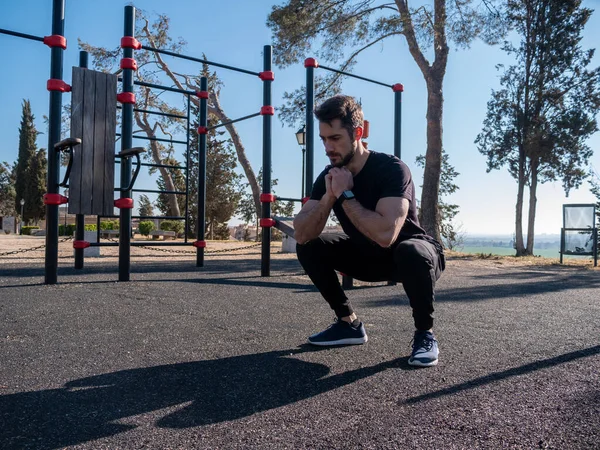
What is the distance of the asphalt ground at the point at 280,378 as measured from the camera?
4.25 feet

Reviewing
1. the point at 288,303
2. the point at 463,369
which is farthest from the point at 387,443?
the point at 288,303

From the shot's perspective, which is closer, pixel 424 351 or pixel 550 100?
pixel 424 351

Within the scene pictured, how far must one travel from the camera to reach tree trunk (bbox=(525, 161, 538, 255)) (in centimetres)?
1577

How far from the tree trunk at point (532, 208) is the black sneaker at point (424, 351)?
1512 cm

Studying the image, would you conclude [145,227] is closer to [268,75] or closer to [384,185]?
[268,75]

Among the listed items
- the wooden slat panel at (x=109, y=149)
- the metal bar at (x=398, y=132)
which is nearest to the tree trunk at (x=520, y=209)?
the metal bar at (x=398, y=132)

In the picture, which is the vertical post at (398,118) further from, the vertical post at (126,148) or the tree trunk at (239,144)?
the tree trunk at (239,144)

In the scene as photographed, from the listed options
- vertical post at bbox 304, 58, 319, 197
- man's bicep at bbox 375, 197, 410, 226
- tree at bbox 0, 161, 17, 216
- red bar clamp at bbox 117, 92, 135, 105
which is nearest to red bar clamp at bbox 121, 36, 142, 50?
red bar clamp at bbox 117, 92, 135, 105

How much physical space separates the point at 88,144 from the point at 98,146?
3.6 inches

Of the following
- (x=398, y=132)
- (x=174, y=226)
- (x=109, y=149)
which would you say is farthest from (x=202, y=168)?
(x=174, y=226)

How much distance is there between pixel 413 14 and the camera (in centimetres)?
1034

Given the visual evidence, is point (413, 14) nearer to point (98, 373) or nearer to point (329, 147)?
point (329, 147)

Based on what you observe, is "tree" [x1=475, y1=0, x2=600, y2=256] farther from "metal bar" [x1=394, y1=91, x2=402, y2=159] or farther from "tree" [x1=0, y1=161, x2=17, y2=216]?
"tree" [x1=0, y1=161, x2=17, y2=216]

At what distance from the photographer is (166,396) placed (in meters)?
1.58
